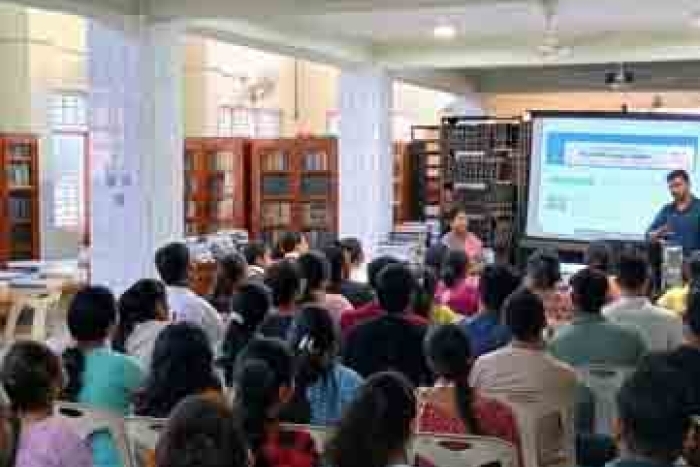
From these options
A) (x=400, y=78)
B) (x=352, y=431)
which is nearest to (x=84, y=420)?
(x=352, y=431)

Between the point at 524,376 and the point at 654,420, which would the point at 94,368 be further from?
the point at 654,420

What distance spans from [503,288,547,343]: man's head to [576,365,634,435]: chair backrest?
367 mm

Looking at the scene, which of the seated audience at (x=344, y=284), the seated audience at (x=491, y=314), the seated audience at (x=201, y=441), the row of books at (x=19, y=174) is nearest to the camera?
the seated audience at (x=201, y=441)

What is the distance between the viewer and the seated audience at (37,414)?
104 inches

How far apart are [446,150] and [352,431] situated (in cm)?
904

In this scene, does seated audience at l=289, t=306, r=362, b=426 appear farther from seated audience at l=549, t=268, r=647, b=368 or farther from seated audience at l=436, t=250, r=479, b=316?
seated audience at l=436, t=250, r=479, b=316

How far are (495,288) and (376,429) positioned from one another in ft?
7.14

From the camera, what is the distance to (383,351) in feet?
13.1

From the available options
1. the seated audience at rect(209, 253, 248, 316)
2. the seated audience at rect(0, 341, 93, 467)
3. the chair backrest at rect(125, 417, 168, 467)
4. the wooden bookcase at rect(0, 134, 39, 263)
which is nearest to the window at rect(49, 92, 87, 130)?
the wooden bookcase at rect(0, 134, 39, 263)

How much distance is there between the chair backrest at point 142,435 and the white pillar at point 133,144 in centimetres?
453

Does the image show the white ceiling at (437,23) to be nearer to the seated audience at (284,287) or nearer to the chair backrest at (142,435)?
the seated audience at (284,287)

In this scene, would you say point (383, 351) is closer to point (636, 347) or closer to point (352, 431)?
point (636, 347)

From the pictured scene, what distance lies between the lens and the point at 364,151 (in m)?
10.6

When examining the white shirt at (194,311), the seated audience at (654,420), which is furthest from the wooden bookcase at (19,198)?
the seated audience at (654,420)
